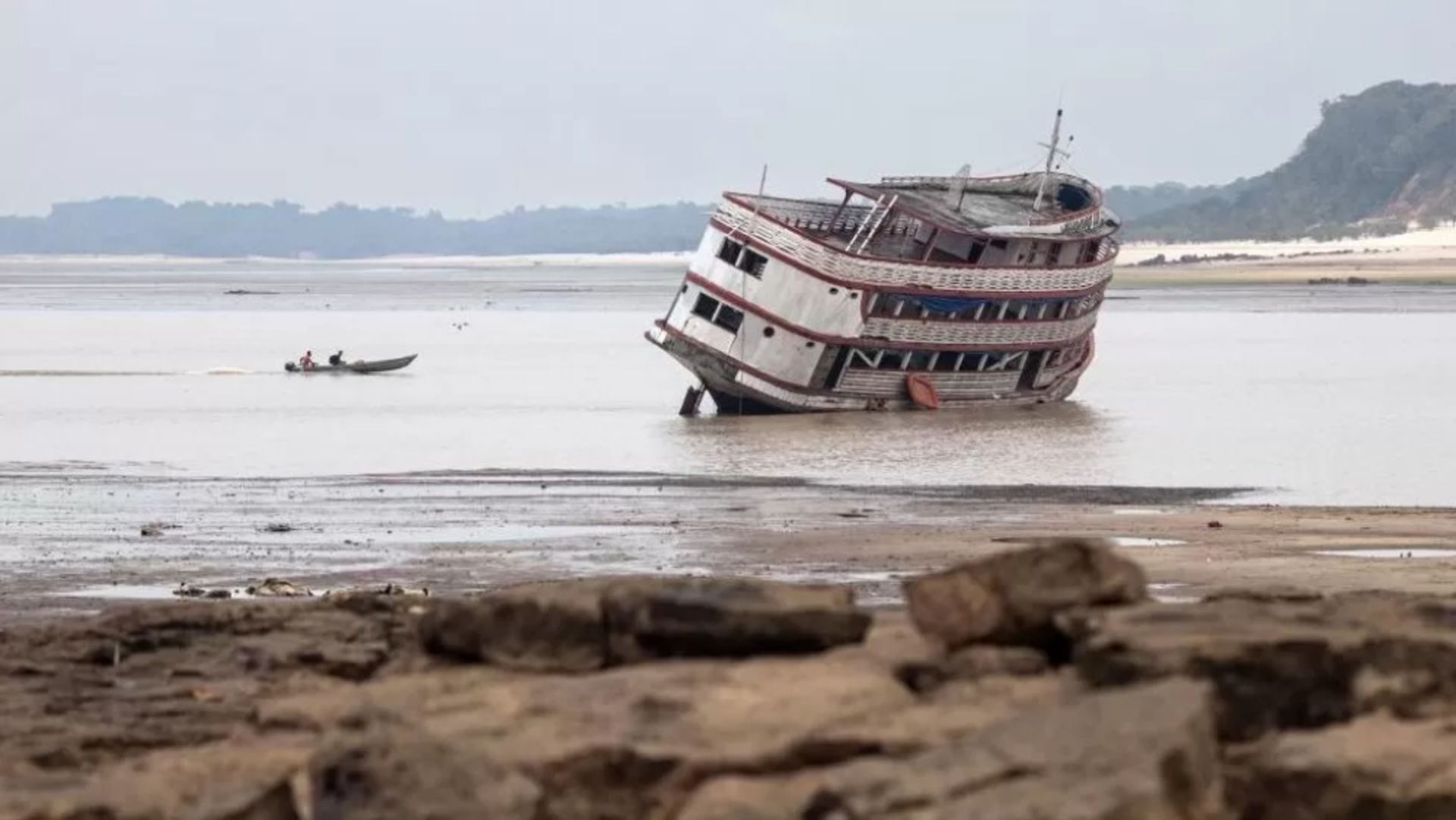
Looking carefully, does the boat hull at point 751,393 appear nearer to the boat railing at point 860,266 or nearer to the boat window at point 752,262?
the boat window at point 752,262

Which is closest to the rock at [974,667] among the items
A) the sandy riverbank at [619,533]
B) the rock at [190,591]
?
the sandy riverbank at [619,533]

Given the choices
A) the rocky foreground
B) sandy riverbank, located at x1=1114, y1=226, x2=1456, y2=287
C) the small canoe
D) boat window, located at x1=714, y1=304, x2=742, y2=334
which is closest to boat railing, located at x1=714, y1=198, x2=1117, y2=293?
boat window, located at x1=714, y1=304, x2=742, y2=334

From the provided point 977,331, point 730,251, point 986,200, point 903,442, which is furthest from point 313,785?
point 986,200

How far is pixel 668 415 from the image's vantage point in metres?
50.4

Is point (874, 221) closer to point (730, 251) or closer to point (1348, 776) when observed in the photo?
point (730, 251)

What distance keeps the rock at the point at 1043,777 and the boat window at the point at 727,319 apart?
38022mm

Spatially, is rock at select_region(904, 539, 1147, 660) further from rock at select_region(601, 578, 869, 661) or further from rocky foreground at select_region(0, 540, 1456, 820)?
rock at select_region(601, 578, 869, 661)

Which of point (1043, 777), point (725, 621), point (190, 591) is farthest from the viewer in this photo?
point (190, 591)

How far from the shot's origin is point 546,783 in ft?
31.5

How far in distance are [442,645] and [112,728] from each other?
65.4 inches

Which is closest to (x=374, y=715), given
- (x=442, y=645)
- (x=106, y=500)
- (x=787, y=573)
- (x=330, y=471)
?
(x=442, y=645)

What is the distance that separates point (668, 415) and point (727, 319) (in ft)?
11.7

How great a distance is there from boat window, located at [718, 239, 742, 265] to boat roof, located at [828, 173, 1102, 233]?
3783 millimetres

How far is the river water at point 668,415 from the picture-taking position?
37.6m
